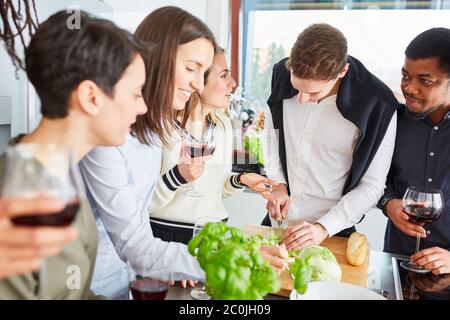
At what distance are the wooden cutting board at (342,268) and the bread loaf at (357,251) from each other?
0.01m

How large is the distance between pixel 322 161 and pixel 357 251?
16.9 inches

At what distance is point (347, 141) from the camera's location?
136cm

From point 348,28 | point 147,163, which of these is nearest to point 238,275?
point 147,163

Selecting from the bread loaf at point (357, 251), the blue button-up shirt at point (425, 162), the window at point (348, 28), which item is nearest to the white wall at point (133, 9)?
the bread loaf at point (357, 251)

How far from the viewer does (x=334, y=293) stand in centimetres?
71

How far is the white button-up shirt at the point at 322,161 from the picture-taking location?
1.29 meters

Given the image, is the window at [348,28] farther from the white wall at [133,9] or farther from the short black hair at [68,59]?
the short black hair at [68,59]

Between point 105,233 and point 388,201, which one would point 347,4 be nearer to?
point 388,201

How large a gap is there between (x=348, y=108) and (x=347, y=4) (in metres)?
1.64

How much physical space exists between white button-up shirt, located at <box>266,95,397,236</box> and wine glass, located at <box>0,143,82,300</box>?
96 cm

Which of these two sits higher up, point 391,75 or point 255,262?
point 391,75

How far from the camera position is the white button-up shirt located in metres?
1.29

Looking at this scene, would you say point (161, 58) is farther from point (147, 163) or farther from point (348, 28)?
point (348, 28)
